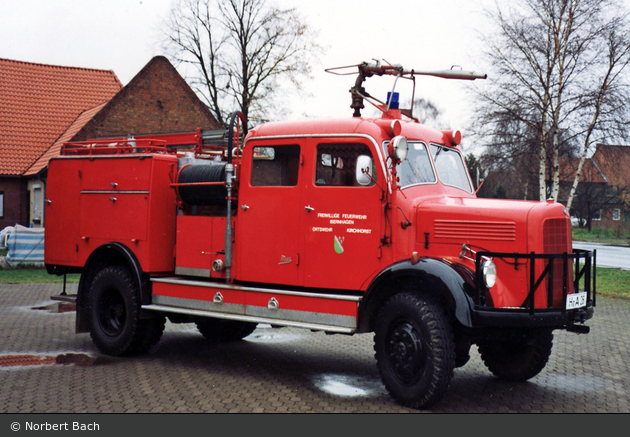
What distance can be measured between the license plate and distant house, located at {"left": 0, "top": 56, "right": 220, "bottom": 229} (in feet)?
72.5

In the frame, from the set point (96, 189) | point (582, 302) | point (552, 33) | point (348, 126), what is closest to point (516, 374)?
point (582, 302)

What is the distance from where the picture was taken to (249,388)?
6914mm

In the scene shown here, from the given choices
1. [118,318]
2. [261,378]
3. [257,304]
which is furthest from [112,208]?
[261,378]

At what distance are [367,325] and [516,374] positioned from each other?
2.00m

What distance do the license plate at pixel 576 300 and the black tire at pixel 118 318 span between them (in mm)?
4917

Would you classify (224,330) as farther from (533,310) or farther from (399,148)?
(533,310)

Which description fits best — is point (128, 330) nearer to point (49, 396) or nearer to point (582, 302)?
point (49, 396)

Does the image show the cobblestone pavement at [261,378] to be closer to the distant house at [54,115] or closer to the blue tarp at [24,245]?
the blue tarp at [24,245]

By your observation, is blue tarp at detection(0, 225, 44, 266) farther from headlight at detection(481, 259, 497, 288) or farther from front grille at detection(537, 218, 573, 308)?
front grille at detection(537, 218, 573, 308)

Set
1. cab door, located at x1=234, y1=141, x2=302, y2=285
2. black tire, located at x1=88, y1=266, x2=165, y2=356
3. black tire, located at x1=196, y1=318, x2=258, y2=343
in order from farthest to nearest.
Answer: black tire, located at x1=196, y1=318, x2=258, y2=343
black tire, located at x1=88, y1=266, x2=165, y2=356
cab door, located at x1=234, y1=141, x2=302, y2=285

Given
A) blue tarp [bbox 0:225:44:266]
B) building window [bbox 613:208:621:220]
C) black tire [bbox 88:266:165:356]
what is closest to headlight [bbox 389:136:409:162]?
black tire [bbox 88:266:165:356]

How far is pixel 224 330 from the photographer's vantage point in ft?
31.7

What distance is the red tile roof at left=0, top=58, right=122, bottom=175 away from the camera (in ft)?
91.7

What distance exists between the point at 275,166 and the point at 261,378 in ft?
7.66
